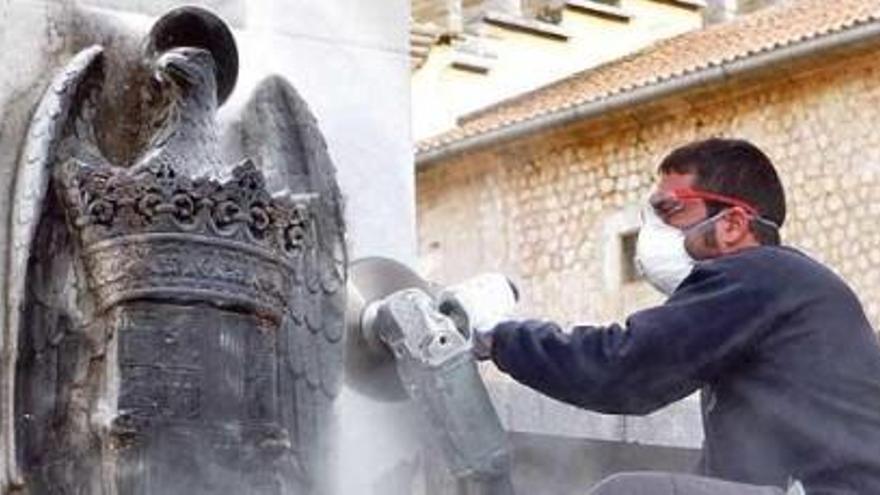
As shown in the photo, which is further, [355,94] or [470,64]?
[470,64]

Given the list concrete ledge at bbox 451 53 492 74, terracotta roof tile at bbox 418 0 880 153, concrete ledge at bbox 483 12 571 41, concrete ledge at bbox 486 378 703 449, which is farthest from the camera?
concrete ledge at bbox 483 12 571 41

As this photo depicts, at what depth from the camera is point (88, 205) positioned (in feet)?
13.6

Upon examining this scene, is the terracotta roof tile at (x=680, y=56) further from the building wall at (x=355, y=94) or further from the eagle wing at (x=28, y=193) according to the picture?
the eagle wing at (x=28, y=193)

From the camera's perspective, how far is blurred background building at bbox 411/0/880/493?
1948 cm

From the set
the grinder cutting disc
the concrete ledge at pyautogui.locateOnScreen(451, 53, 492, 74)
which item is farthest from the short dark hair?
the concrete ledge at pyautogui.locateOnScreen(451, 53, 492, 74)

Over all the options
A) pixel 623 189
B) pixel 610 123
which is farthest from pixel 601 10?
pixel 610 123

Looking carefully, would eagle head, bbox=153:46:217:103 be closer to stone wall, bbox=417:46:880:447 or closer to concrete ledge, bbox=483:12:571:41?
stone wall, bbox=417:46:880:447

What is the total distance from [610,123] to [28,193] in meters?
16.5

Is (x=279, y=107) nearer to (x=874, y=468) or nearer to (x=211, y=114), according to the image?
(x=211, y=114)

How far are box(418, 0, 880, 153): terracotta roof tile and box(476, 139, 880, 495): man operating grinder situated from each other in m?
14.5

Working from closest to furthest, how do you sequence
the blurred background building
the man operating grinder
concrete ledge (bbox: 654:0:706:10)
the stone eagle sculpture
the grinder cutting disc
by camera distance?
the man operating grinder
the stone eagle sculpture
the grinder cutting disc
the blurred background building
concrete ledge (bbox: 654:0:706:10)

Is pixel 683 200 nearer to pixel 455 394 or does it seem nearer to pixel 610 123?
pixel 455 394

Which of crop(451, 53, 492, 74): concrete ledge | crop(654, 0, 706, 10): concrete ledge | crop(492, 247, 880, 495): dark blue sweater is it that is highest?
crop(654, 0, 706, 10): concrete ledge

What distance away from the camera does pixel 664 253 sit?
13.9 ft
